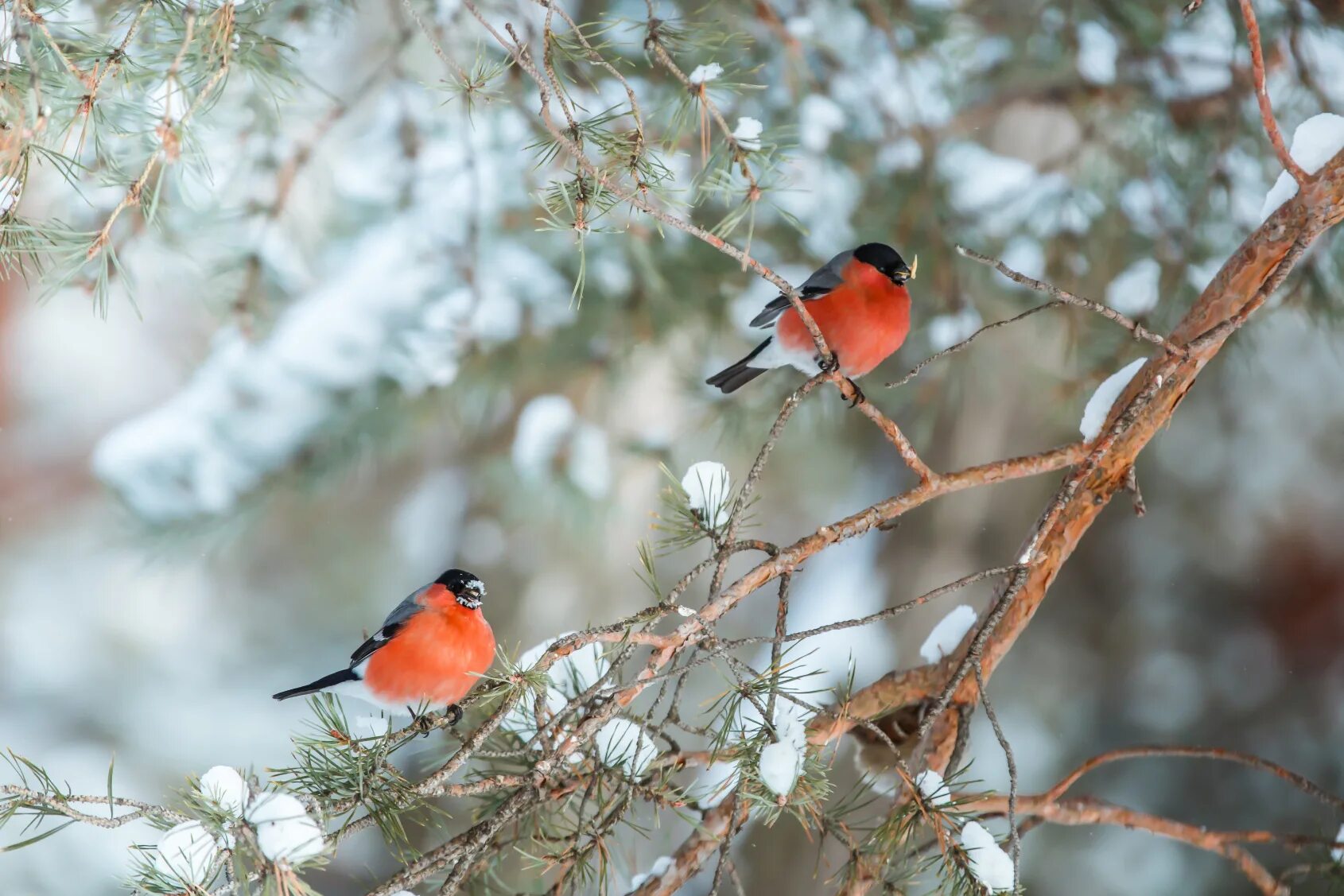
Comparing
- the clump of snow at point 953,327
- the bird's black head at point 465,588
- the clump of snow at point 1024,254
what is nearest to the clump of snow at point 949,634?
the bird's black head at point 465,588

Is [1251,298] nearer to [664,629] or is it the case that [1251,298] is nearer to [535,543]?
[664,629]

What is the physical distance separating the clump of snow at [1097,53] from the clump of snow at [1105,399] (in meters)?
1.27

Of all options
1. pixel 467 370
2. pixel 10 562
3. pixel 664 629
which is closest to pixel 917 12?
pixel 467 370

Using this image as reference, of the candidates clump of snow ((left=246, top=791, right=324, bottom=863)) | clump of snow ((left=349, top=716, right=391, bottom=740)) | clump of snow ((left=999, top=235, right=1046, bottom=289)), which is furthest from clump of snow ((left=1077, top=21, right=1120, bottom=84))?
clump of snow ((left=246, top=791, right=324, bottom=863))

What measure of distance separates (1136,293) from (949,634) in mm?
911

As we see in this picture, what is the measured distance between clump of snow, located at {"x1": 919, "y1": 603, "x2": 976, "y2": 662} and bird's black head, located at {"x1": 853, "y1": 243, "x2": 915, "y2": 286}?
1.81 feet

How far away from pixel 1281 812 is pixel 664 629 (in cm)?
179

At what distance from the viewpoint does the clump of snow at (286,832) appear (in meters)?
0.78

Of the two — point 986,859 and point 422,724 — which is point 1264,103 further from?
point 422,724

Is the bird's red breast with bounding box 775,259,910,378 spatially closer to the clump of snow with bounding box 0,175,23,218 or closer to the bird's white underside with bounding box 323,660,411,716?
the bird's white underside with bounding box 323,660,411,716

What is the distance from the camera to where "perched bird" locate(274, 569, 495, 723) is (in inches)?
55.0

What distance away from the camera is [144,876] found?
855 mm

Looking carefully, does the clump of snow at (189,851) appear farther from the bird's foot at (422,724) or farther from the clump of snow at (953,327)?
the clump of snow at (953,327)

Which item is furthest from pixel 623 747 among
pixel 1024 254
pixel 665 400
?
pixel 665 400
